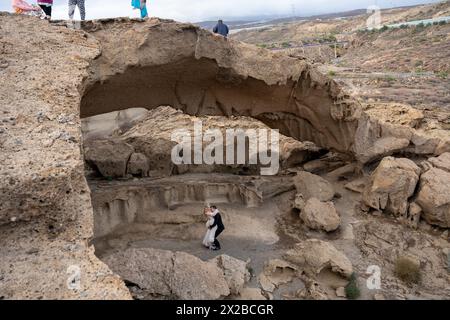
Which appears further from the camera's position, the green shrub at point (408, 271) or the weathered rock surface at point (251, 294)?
the green shrub at point (408, 271)

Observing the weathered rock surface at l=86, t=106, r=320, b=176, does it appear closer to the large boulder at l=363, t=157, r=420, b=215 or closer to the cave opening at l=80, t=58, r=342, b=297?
the cave opening at l=80, t=58, r=342, b=297

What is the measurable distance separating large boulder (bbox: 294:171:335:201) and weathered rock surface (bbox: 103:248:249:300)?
3510mm

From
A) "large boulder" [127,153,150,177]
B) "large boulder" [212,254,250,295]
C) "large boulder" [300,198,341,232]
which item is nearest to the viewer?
"large boulder" [212,254,250,295]

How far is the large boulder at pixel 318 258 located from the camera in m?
7.68

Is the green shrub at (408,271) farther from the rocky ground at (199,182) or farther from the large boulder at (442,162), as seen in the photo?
the large boulder at (442,162)

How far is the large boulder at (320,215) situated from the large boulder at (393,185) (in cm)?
103

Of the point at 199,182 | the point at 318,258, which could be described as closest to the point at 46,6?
the point at 199,182

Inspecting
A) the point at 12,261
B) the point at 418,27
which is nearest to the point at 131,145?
the point at 12,261

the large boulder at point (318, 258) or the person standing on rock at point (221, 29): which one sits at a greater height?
the person standing on rock at point (221, 29)

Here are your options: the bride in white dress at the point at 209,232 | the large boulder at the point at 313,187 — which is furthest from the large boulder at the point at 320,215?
the bride in white dress at the point at 209,232

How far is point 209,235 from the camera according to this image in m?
8.70

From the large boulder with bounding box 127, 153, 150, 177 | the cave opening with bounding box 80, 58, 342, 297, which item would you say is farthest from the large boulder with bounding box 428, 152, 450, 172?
the large boulder with bounding box 127, 153, 150, 177

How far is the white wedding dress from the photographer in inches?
338

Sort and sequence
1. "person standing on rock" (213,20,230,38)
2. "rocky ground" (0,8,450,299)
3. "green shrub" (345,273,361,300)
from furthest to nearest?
1. "person standing on rock" (213,20,230,38)
2. "green shrub" (345,273,361,300)
3. "rocky ground" (0,8,450,299)
